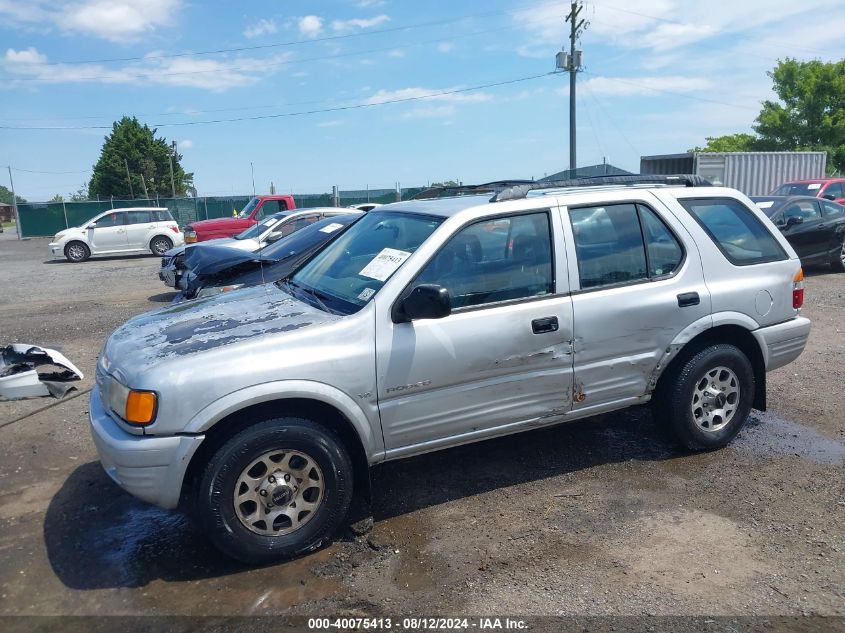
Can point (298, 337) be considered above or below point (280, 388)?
above

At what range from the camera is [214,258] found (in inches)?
353

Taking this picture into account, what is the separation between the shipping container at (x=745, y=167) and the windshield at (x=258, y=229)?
41.6 ft

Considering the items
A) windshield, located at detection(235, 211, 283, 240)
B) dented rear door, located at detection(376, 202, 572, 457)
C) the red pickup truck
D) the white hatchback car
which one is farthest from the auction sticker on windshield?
the white hatchback car

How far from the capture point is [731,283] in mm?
4543

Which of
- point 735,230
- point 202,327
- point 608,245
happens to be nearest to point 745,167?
point 735,230

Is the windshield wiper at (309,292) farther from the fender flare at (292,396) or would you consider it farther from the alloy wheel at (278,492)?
the alloy wheel at (278,492)

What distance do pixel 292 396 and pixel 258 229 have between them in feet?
30.2

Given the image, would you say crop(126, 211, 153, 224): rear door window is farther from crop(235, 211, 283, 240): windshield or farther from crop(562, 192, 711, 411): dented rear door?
crop(562, 192, 711, 411): dented rear door

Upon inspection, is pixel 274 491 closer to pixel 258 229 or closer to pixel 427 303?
pixel 427 303

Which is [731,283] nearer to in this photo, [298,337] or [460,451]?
[460,451]

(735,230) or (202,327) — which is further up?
(735,230)

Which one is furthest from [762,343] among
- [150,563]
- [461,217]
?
[150,563]

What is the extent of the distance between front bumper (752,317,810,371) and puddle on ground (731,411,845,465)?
556mm

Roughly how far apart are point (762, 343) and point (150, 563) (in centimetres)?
407
